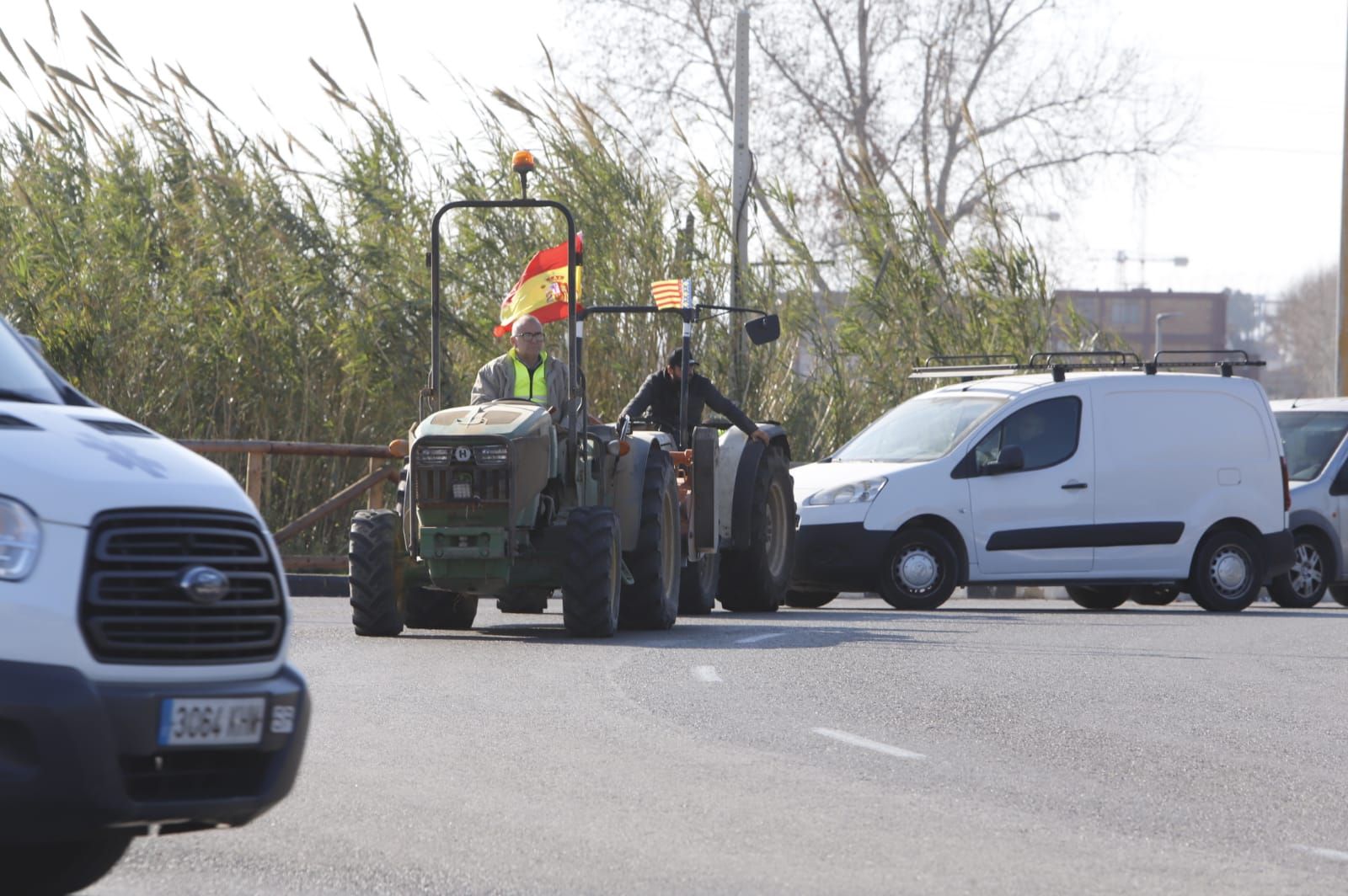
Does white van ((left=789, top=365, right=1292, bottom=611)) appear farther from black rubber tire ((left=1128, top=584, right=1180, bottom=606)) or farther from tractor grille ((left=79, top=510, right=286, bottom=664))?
tractor grille ((left=79, top=510, right=286, bottom=664))

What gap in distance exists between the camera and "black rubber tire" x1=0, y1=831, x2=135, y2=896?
547cm

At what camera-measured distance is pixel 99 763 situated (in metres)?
4.64

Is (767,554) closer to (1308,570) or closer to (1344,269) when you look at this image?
(1308,570)

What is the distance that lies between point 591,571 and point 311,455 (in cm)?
783

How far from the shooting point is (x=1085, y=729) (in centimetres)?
953

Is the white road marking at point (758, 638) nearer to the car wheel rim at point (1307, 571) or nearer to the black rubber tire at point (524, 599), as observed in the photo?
the black rubber tire at point (524, 599)

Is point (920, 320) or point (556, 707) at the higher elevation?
point (920, 320)

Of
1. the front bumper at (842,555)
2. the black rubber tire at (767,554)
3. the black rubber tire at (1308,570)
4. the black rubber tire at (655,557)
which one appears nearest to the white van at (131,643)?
the black rubber tire at (655,557)

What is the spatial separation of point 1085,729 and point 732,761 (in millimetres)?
1979

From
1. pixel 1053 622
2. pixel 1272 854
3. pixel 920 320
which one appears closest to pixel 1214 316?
pixel 920 320

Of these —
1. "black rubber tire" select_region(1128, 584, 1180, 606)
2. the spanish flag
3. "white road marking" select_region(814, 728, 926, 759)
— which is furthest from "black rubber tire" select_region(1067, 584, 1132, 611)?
"white road marking" select_region(814, 728, 926, 759)

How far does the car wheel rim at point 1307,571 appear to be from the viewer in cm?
2059

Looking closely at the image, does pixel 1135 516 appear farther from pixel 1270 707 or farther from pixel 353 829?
pixel 353 829

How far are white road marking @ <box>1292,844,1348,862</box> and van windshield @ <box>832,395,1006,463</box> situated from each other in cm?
1131
